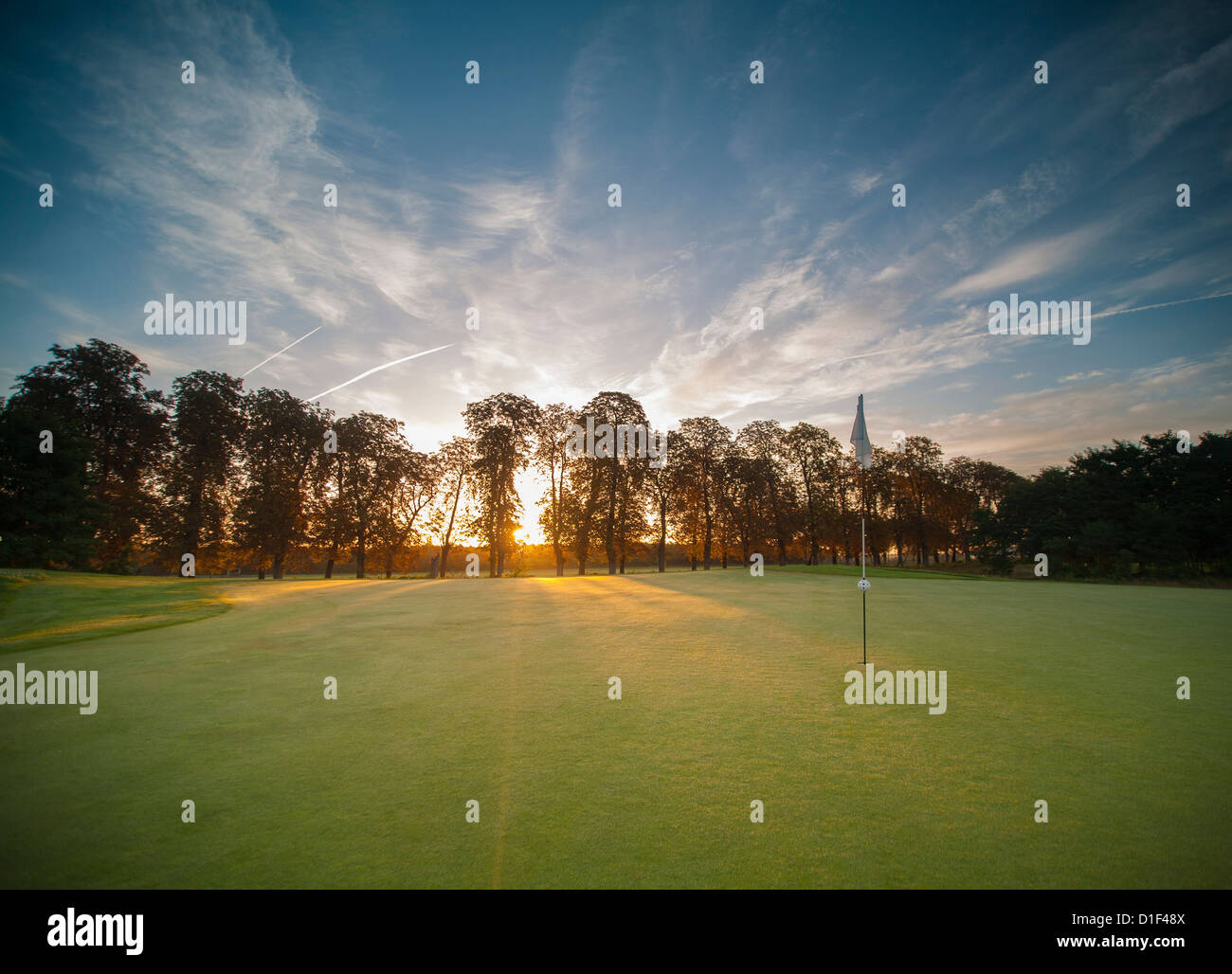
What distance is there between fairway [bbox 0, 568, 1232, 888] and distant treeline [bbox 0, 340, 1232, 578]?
26.9 metres

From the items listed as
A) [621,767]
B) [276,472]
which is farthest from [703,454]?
[621,767]

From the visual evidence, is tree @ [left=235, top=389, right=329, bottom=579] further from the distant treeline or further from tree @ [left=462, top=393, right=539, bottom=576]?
tree @ [left=462, top=393, right=539, bottom=576]

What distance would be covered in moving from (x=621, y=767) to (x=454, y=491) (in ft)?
148

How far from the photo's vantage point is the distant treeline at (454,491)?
34312 millimetres

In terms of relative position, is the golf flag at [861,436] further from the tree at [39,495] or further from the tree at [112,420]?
the tree at [112,420]

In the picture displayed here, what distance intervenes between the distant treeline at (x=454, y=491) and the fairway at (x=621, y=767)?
2687 centimetres

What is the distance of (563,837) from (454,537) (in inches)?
1753

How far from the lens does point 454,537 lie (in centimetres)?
Result: 4534

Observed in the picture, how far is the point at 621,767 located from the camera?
4.59 metres

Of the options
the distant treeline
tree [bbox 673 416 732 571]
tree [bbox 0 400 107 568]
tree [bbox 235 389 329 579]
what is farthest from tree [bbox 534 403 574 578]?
tree [bbox 0 400 107 568]

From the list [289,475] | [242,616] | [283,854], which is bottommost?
[242,616]

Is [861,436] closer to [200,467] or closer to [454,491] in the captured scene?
[454,491]

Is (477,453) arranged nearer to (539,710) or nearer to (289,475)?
(289,475)
